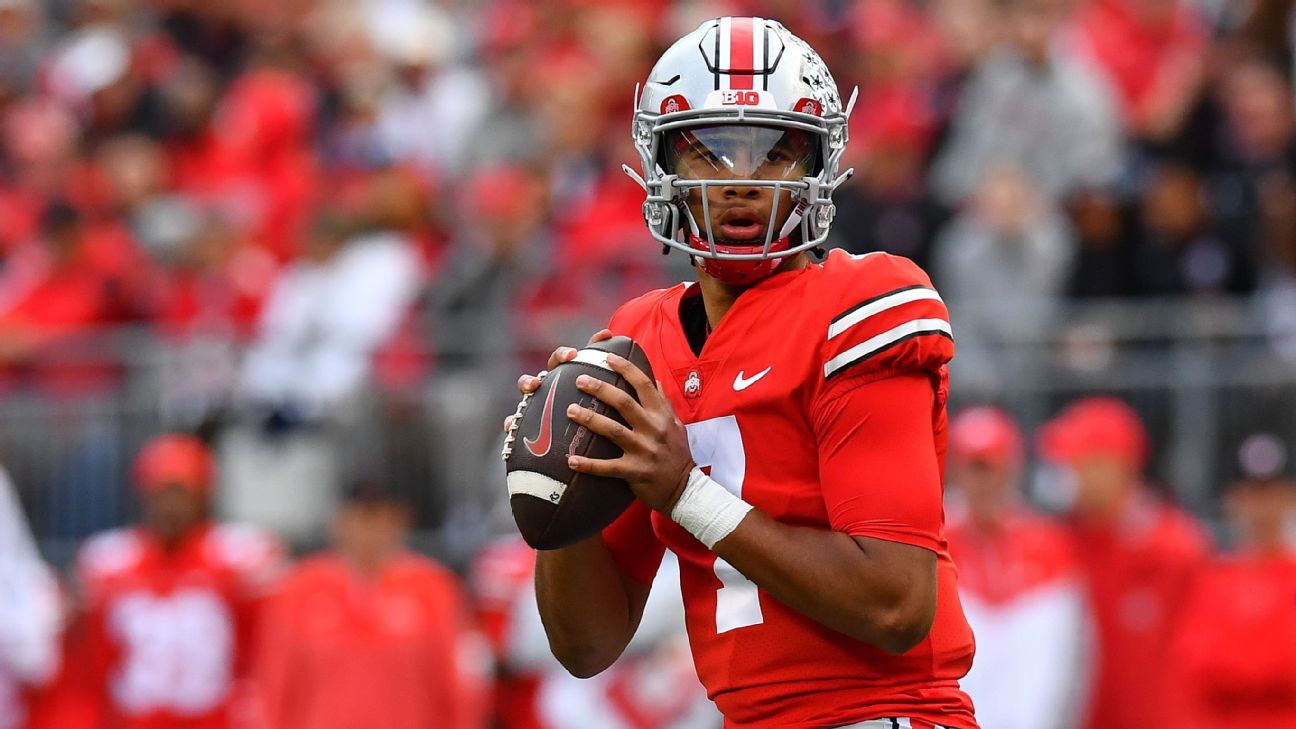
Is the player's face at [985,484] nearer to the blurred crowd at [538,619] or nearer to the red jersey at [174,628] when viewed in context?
the blurred crowd at [538,619]

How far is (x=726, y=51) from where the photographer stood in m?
3.48

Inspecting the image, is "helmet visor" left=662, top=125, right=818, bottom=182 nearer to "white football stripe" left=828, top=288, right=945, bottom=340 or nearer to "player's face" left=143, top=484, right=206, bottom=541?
"white football stripe" left=828, top=288, right=945, bottom=340

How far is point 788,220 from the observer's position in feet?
11.2

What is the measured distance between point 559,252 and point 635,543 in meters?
5.93

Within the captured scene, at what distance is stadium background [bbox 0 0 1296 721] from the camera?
878cm

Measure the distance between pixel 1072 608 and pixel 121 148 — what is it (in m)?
6.14

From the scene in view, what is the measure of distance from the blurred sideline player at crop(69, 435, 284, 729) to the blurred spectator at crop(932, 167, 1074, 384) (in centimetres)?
328

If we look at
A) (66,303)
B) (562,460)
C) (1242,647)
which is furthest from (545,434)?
(66,303)

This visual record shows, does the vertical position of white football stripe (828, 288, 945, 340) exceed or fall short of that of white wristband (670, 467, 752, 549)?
it exceeds it

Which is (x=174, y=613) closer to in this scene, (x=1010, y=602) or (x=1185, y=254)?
(x=1010, y=602)

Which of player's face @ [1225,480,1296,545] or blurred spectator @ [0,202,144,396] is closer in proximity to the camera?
player's face @ [1225,480,1296,545]

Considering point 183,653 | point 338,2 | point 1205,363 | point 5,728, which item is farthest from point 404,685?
point 338,2

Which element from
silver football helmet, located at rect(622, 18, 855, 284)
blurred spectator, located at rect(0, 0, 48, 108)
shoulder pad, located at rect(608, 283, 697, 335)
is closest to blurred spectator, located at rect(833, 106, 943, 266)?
shoulder pad, located at rect(608, 283, 697, 335)

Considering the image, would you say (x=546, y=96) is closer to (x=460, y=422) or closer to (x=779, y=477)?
(x=460, y=422)
